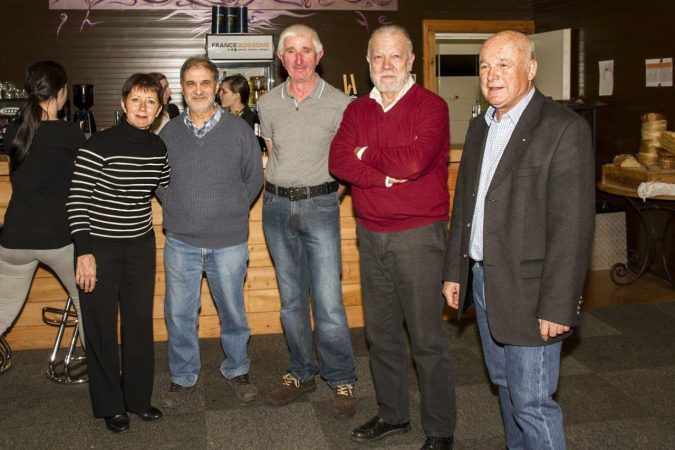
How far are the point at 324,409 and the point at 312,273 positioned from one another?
68cm

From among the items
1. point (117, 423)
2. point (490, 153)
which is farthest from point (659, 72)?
point (117, 423)

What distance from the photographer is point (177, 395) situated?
3.56 meters

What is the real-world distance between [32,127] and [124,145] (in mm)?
518

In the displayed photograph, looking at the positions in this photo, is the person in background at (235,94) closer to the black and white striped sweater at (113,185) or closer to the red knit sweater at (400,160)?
the black and white striped sweater at (113,185)

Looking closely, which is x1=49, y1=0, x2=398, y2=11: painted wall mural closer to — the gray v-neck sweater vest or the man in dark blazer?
the gray v-neck sweater vest

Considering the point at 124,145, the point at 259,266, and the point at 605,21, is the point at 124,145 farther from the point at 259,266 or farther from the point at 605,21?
the point at 605,21

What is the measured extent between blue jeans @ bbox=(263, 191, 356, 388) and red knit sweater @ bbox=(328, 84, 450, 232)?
1.43ft

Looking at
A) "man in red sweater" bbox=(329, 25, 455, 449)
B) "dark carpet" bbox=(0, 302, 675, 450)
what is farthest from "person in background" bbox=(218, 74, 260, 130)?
"man in red sweater" bbox=(329, 25, 455, 449)

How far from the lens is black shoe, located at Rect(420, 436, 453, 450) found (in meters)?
2.93

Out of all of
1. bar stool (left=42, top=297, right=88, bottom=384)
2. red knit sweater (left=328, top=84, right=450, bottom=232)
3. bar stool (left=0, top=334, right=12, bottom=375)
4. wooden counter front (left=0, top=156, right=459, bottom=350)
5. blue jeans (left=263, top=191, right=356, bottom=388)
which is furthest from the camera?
wooden counter front (left=0, top=156, right=459, bottom=350)

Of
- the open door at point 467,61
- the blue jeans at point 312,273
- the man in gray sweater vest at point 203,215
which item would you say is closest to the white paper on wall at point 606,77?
the open door at point 467,61

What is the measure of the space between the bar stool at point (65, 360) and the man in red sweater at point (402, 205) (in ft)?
5.60

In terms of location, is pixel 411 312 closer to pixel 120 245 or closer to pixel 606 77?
pixel 120 245

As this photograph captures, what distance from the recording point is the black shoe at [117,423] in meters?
3.22
